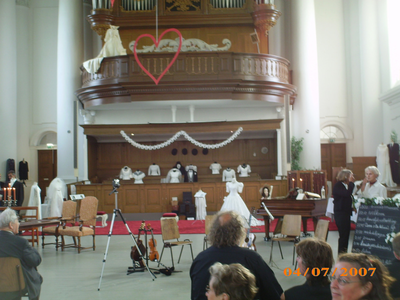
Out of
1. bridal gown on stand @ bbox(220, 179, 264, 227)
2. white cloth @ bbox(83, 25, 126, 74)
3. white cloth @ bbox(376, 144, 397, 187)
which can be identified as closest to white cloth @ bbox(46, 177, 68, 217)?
white cloth @ bbox(83, 25, 126, 74)

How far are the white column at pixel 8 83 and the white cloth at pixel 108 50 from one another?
4.14m

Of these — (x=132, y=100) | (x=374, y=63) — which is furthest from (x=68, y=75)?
(x=374, y=63)

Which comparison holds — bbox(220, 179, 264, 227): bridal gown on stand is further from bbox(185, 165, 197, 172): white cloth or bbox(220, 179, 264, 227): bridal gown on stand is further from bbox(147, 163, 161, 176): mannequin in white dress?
bbox(147, 163, 161, 176): mannequin in white dress

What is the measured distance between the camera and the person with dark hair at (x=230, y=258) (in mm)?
3033

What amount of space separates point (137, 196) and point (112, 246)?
528 cm

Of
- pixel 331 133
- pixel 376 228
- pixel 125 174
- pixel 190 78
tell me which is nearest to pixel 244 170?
pixel 190 78

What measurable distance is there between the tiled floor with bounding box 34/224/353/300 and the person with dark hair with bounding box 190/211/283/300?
2104mm

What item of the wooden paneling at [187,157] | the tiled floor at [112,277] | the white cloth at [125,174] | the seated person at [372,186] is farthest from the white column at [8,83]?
the seated person at [372,186]

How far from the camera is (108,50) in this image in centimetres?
1473

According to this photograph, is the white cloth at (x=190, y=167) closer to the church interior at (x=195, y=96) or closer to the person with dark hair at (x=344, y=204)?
the church interior at (x=195, y=96)

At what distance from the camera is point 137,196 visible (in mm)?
14117

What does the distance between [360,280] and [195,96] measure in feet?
41.4

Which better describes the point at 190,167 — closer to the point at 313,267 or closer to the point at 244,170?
the point at 244,170

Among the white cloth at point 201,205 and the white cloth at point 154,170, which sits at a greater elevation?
the white cloth at point 154,170
